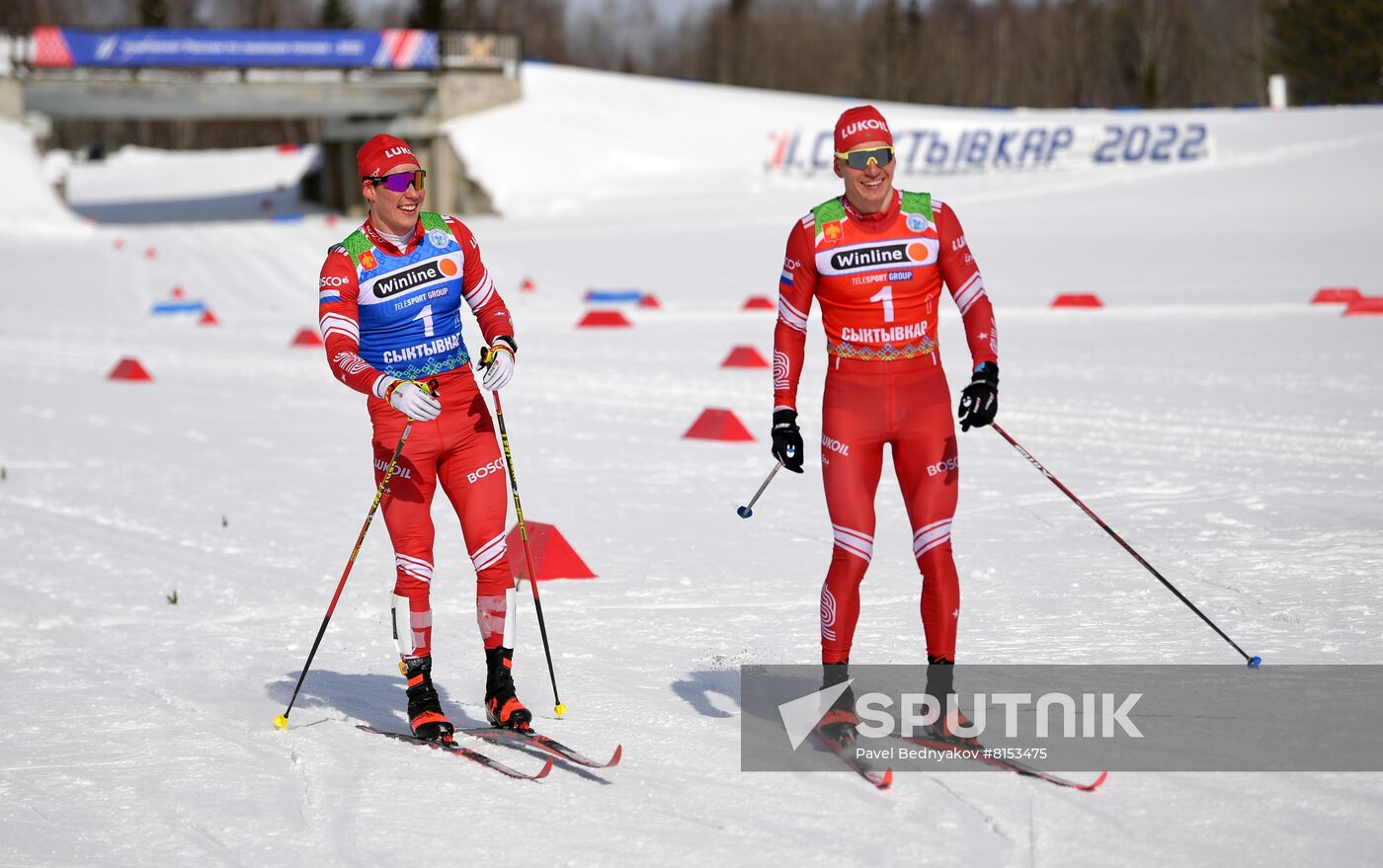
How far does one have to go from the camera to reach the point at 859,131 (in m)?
5.32

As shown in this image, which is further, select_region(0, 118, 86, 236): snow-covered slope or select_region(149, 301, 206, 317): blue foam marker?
select_region(0, 118, 86, 236): snow-covered slope

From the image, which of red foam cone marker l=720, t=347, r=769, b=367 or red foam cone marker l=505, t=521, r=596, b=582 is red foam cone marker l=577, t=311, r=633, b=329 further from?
→ red foam cone marker l=505, t=521, r=596, b=582

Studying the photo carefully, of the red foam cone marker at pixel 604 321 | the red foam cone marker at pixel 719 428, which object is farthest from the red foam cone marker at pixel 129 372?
the red foam cone marker at pixel 719 428

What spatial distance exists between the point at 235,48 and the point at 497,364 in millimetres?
36731

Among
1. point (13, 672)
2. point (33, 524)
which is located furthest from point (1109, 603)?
point (33, 524)

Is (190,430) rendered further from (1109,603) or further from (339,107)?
(339,107)

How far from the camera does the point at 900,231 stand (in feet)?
17.6

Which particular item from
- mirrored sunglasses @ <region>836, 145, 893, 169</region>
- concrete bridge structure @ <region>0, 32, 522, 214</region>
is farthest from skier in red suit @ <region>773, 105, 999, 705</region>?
concrete bridge structure @ <region>0, 32, 522, 214</region>

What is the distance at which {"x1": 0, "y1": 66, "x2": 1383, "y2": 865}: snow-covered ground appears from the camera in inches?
182

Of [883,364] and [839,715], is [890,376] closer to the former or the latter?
[883,364]

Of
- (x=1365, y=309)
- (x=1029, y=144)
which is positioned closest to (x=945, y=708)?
(x=1365, y=309)

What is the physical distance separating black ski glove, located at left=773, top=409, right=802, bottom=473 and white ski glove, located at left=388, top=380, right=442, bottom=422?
1155 mm

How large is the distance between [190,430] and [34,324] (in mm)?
9739

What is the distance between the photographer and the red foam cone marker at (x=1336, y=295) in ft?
61.3
